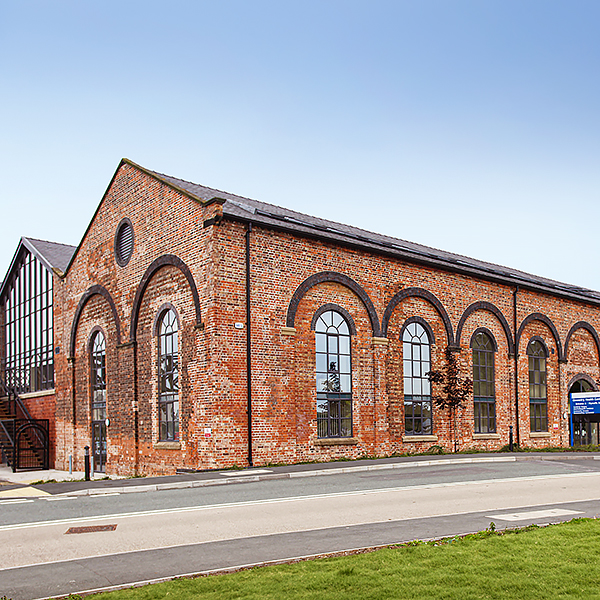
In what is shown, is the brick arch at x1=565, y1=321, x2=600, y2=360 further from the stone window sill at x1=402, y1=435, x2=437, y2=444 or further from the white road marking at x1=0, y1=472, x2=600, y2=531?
the white road marking at x1=0, y1=472, x2=600, y2=531

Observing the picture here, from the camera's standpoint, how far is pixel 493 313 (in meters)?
30.0

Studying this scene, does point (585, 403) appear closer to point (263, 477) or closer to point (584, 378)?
point (584, 378)

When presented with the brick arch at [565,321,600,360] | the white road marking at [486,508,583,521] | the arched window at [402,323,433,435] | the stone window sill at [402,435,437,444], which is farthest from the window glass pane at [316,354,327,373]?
the brick arch at [565,321,600,360]

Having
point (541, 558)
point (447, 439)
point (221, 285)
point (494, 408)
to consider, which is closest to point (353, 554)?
point (541, 558)

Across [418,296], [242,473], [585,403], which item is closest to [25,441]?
[242,473]

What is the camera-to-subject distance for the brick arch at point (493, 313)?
28.2m

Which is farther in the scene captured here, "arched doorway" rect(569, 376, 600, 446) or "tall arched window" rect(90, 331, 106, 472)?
"arched doorway" rect(569, 376, 600, 446)

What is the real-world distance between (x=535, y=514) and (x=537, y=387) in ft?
73.7

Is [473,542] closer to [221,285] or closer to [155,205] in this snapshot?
[221,285]

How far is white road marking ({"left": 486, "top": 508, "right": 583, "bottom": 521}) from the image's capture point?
10.5m

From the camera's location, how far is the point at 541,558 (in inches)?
283

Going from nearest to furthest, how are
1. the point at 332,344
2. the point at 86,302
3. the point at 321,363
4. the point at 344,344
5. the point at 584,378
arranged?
1. the point at 321,363
2. the point at 332,344
3. the point at 344,344
4. the point at 86,302
5. the point at 584,378

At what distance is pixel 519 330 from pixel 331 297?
38.2 ft

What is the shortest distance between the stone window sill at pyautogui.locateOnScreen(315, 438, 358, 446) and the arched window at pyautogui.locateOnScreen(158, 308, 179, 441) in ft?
14.9
